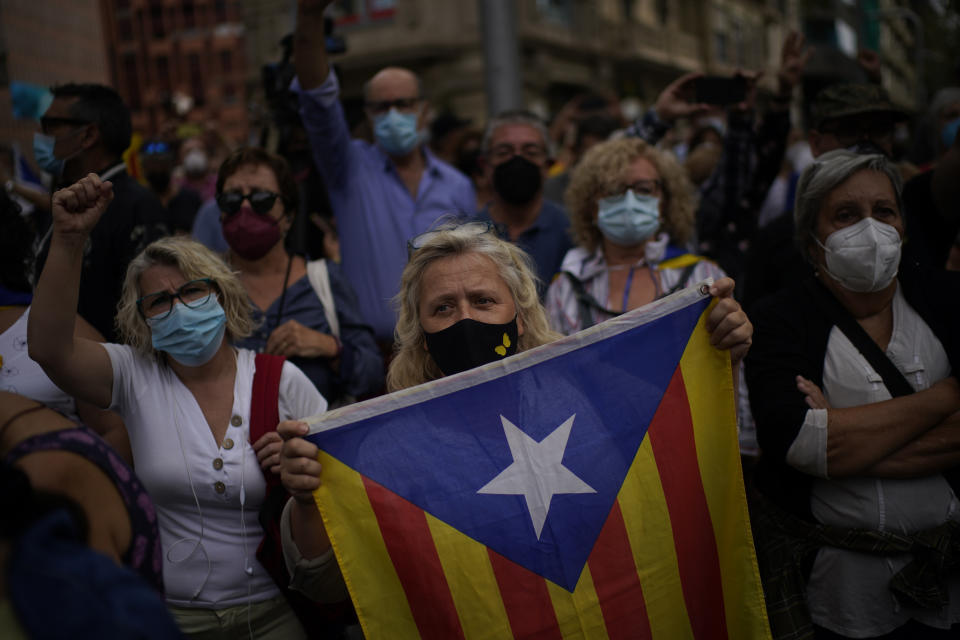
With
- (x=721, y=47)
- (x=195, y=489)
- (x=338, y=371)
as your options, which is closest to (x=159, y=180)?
(x=338, y=371)

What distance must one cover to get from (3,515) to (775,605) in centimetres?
222

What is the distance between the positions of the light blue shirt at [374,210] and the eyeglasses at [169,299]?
155cm

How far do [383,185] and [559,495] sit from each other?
2.72 metres

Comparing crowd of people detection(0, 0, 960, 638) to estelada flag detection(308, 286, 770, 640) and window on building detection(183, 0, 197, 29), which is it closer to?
estelada flag detection(308, 286, 770, 640)

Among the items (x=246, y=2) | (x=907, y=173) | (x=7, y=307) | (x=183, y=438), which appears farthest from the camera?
(x=246, y=2)

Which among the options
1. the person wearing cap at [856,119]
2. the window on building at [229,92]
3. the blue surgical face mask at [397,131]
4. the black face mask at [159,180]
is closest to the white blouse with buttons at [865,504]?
the person wearing cap at [856,119]

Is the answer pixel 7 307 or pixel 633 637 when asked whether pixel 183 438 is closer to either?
pixel 7 307

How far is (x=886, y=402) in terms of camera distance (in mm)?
2543

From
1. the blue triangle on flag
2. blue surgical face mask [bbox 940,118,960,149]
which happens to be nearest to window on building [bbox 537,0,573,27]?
blue surgical face mask [bbox 940,118,960,149]

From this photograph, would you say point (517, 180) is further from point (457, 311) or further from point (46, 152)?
point (46, 152)

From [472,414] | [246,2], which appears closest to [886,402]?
[472,414]

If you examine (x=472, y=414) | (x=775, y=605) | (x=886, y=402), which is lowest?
(x=775, y=605)

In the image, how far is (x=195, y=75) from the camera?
4981cm

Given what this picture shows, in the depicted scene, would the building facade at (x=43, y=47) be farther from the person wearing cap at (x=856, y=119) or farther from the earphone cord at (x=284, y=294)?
the person wearing cap at (x=856, y=119)
